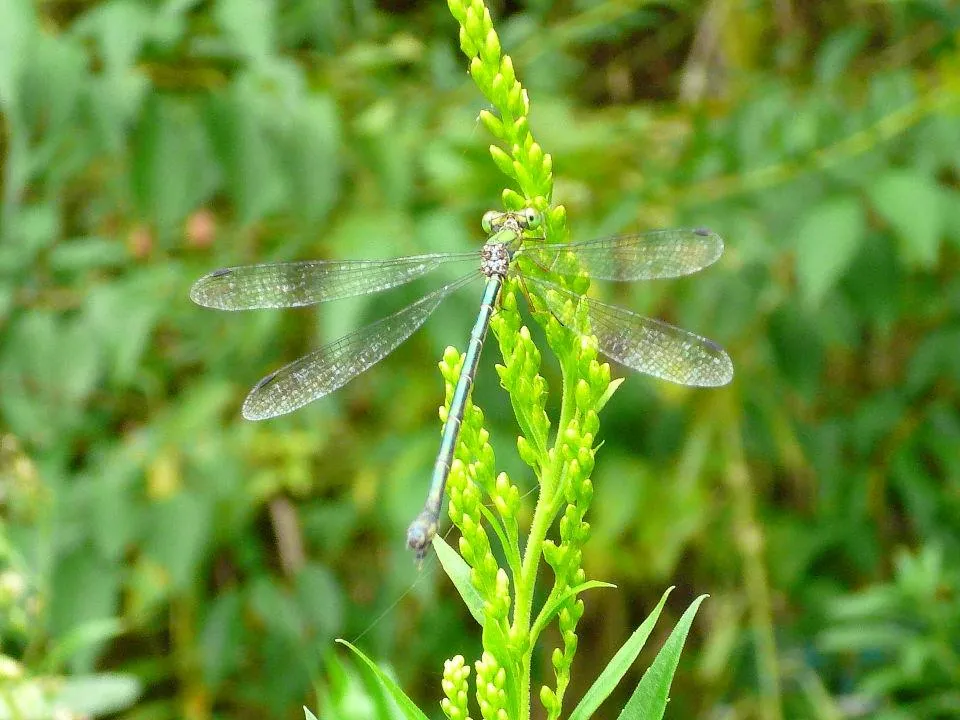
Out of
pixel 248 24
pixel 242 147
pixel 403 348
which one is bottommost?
pixel 403 348

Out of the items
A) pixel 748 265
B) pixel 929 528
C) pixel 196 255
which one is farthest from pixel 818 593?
pixel 196 255

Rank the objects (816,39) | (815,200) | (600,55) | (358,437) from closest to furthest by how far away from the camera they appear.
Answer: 1. (815,200)
2. (358,437)
3. (816,39)
4. (600,55)

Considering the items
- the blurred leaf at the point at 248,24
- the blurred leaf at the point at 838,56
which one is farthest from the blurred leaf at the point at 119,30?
the blurred leaf at the point at 838,56

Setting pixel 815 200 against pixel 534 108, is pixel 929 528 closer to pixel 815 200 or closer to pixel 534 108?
pixel 815 200

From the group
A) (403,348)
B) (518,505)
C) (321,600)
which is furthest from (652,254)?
(321,600)

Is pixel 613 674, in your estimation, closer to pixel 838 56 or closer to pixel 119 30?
pixel 119 30

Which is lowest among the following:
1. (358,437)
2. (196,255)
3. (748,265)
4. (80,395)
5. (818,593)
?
(818,593)
